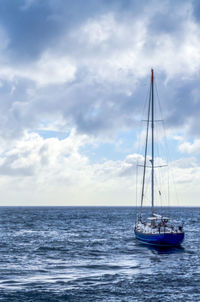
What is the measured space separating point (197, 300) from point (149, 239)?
25.5 meters

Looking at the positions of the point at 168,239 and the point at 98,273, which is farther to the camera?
the point at 168,239

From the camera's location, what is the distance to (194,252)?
150 feet

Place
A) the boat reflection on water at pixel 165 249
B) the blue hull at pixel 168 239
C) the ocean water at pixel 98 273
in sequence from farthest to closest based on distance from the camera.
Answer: the blue hull at pixel 168 239 < the boat reflection on water at pixel 165 249 < the ocean water at pixel 98 273

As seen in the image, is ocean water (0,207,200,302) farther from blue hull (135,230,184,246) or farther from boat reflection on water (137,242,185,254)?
blue hull (135,230,184,246)

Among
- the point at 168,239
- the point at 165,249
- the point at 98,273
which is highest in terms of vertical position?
the point at 168,239

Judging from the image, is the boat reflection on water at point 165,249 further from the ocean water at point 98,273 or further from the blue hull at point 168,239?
the blue hull at point 168,239

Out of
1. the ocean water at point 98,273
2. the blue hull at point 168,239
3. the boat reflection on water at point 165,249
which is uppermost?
the blue hull at point 168,239

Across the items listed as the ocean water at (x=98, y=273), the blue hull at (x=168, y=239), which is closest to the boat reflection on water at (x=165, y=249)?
the ocean water at (x=98, y=273)

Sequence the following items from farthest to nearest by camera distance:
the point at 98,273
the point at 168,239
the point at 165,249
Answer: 1. the point at 165,249
2. the point at 168,239
3. the point at 98,273

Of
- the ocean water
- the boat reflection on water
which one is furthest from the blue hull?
the ocean water

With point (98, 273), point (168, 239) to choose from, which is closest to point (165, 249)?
point (168, 239)

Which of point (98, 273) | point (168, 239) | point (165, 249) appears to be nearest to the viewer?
point (98, 273)

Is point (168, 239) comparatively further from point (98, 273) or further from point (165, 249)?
point (98, 273)

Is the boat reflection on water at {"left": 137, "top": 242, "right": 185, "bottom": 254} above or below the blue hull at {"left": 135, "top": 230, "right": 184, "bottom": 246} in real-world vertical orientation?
below
